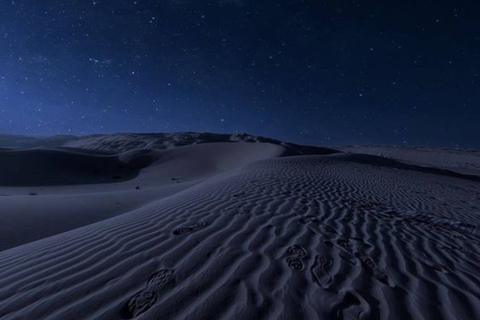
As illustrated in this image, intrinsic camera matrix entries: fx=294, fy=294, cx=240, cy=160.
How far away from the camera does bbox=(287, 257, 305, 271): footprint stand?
2.84 metres

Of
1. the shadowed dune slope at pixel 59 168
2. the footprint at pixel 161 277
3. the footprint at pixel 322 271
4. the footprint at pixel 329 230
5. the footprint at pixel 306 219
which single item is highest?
the footprint at pixel 161 277

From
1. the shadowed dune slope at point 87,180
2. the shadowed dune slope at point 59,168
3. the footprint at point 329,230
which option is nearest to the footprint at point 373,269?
the footprint at point 329,230

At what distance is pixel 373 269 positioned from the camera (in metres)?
3.05

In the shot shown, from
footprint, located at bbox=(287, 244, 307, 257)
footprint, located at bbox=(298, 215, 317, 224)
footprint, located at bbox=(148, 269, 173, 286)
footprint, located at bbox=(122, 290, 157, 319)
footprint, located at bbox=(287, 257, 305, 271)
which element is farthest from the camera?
footprint, located at bbox=(298, 215, 317, 224)

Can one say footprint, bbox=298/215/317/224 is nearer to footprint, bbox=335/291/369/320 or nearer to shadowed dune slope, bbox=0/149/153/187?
footprint, bbox=335/291/369/320

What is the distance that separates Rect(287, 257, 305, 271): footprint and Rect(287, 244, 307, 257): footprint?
0.40ft

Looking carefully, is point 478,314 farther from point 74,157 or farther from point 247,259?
point 74,157

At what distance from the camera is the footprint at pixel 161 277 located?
244 centimetres

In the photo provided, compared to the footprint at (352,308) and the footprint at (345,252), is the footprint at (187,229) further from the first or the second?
the footprint at (352,308)

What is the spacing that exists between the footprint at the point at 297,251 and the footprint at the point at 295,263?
0.12m

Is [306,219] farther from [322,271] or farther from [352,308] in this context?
[352,308]

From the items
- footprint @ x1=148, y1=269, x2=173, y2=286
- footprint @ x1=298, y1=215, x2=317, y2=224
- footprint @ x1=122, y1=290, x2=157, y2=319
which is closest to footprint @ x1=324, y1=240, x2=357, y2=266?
footprint @ x1=298, y1=215, x2=317, y2=224

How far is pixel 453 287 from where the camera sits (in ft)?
9.58

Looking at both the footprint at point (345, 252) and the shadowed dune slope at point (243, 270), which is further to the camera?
the footprint at point (345, 252)
